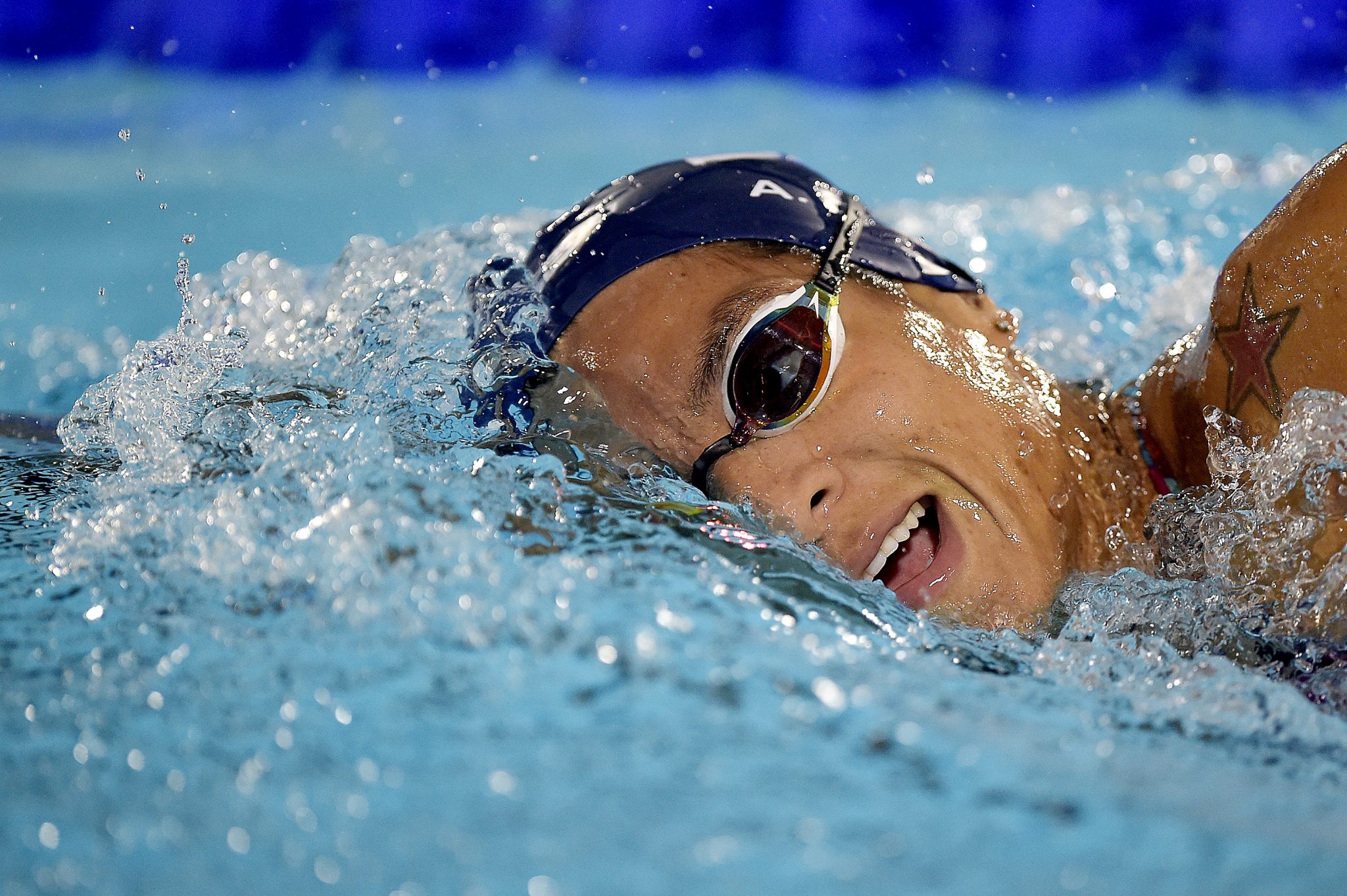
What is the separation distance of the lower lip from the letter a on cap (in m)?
0.52

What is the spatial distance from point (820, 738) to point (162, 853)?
1.36 ft

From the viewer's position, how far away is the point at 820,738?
2.46 ft

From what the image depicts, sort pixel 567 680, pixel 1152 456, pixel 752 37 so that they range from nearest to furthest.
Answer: pixel 567 680 < pixel 1152 456 < pixel 752 37

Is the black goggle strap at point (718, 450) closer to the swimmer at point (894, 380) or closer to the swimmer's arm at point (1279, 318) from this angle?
the swimmer at point (894, 380)

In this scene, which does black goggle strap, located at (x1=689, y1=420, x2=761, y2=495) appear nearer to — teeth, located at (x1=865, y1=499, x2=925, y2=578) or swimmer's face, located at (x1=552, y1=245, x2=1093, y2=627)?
swimmer's face, located at (x1=552, y1=245, x2=1093, y2=627)

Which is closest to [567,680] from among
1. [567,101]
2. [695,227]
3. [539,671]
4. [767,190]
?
[539,671]

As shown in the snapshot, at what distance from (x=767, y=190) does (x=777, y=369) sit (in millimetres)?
364

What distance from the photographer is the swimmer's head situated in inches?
49.4

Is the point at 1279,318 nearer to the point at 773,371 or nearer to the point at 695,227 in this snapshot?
the point at 773,371

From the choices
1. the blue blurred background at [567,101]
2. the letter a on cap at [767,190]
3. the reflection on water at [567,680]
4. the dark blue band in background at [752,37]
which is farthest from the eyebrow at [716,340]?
the dark blue band in background at [752,37]

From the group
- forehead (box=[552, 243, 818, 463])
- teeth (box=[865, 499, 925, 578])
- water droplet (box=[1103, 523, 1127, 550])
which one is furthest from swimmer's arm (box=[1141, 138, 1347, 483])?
forehead (box=[552, 243, 818, 463])

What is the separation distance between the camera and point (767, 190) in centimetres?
154

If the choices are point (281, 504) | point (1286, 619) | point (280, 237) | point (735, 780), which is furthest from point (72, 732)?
point (280, 237)

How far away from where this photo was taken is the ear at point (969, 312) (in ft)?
4.97
